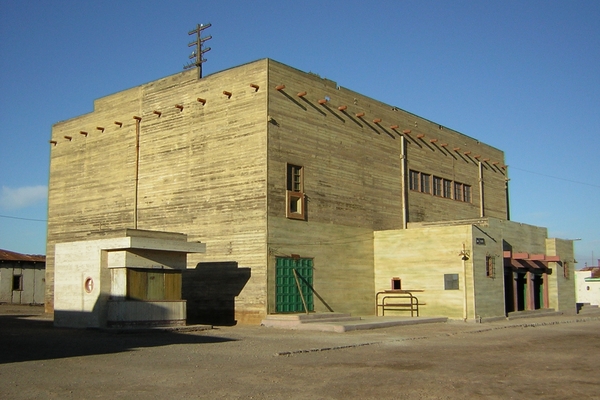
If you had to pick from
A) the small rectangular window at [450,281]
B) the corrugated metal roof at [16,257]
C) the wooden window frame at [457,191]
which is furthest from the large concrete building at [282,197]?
the corrugated metal roof at [16,257]

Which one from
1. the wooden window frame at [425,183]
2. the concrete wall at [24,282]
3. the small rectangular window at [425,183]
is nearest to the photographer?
the wooden window frame at [425,183]

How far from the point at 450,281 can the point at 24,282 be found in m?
31.0

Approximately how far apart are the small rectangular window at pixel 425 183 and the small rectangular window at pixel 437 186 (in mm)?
680

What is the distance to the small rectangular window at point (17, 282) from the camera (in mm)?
44812

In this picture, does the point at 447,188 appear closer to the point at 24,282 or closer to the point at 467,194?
the point at 467,194

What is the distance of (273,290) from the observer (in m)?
25.3

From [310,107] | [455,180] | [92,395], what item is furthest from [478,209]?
[92,395]

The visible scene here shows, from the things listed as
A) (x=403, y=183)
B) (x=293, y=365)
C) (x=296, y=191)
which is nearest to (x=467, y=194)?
(x=403, y=183)

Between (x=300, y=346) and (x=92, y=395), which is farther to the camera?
(x=300, y=346)

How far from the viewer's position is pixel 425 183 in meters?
36.6

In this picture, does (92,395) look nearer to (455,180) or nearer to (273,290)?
(273,290)

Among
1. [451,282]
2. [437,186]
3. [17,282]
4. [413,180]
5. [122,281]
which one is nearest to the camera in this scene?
[122,281]

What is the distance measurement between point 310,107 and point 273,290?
8.31 m

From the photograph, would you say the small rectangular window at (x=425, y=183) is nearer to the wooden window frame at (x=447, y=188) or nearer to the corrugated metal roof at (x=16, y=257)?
the wooden window frame at (x=447, y=188)
